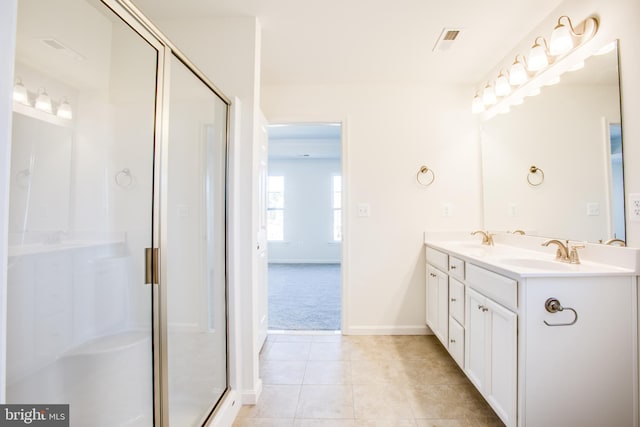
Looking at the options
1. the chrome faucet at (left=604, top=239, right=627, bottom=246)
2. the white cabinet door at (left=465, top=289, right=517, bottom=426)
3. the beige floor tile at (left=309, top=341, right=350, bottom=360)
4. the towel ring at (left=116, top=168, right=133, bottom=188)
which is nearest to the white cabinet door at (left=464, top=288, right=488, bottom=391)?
the white cabinet door at (left=465, top=289, right=517, bottom=426)

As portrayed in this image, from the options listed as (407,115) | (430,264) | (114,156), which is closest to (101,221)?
(114,156)

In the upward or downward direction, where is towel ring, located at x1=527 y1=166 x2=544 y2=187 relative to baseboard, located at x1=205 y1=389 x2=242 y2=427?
upward

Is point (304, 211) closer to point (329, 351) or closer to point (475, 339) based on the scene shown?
point (329, 351)

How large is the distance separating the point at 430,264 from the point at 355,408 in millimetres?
1355

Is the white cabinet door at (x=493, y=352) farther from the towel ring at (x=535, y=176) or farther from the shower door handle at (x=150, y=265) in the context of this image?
the shower door handle at (x=150, y=265)

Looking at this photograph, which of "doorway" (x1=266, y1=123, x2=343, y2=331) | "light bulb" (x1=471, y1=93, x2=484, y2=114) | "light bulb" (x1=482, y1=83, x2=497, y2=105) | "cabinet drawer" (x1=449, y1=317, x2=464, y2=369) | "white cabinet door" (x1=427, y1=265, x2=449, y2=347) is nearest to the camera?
"cabinet drawer" (x1=449, y1=317, x2=464, y2=369)

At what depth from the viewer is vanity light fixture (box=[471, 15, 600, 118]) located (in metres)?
1.68

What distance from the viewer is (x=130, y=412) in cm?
120

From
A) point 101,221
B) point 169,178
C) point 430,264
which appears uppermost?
point 169,178

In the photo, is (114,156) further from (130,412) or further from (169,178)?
(130,412)

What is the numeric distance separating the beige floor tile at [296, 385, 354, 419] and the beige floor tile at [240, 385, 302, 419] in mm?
44

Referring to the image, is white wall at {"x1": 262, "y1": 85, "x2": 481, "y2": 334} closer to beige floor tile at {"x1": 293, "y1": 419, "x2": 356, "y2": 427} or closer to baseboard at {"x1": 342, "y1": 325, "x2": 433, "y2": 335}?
baseboard at {"x1": 342, "y1": 325, "x2": 433, "y2": 335}

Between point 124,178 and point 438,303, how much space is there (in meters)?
2.28

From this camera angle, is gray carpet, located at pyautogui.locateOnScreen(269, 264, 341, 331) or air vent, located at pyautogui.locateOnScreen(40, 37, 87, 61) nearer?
air vent, located at pyautogui.locateOnScreen(40, 37, 87, 61)
